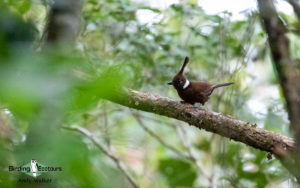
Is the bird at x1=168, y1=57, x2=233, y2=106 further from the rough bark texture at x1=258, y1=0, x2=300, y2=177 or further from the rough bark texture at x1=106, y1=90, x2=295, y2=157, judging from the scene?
the rough bark texture at x1=258, y1=0, x2=300, y2=177

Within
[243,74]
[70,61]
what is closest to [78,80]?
[70,61]

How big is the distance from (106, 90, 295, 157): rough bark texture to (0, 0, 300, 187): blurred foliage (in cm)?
23

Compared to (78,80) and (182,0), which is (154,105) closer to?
(182,0)

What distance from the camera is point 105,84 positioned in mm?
Answer: 628

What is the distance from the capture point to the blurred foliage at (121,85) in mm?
663

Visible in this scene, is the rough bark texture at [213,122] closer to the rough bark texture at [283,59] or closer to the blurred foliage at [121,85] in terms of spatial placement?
the blurred foliage at [121,85]

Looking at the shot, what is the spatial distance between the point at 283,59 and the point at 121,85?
1.76 feet

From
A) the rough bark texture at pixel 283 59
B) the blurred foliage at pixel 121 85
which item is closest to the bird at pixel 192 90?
the blurred foliage at pixel 121 85

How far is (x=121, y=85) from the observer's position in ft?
2.43

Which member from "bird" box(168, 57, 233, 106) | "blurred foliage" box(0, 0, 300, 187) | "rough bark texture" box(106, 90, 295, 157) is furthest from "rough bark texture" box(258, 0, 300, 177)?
"bird" box(168, 57, 233, 106)

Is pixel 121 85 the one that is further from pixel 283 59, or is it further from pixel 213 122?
pixel 213 122

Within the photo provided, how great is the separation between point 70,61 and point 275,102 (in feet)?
14.0

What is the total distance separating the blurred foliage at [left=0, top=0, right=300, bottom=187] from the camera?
2.18ft

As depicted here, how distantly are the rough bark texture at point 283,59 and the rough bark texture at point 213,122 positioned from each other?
74.3 inches
